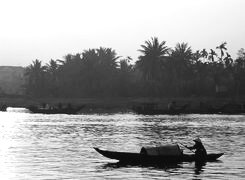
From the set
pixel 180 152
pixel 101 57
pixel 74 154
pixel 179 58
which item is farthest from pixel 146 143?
pixel 101 57

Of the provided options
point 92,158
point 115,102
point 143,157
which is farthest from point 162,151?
point 115,102

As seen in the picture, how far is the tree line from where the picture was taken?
114 m

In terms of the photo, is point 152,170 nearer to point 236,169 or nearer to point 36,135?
point 236,169

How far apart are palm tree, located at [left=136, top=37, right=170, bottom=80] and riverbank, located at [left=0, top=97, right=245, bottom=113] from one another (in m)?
6.79

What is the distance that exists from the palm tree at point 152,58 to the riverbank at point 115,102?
6.79 m

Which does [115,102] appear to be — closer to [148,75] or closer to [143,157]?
[148,75]

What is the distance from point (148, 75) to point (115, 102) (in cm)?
1043

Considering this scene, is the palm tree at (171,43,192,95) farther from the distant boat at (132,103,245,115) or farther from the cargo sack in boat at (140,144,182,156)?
the cargo sack in boat at (140,144,182,156)

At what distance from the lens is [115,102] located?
122125 millimetres

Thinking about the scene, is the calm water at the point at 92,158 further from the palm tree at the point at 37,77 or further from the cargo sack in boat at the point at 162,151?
the palm tree at the point at 37,77

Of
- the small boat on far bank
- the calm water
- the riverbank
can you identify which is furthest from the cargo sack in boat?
the riverbank

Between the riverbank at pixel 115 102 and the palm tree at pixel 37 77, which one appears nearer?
the riverbank at pixel 115 102

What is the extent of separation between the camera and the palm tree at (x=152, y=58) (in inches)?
4432

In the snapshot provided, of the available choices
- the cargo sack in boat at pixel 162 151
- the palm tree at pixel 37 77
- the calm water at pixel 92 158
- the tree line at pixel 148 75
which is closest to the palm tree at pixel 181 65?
the tree line at pixel 148 75
